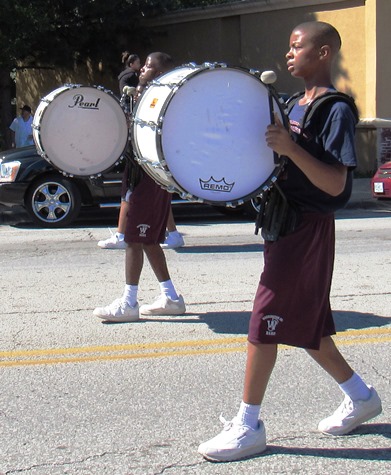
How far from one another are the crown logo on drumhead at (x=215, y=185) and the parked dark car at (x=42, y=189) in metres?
8.17

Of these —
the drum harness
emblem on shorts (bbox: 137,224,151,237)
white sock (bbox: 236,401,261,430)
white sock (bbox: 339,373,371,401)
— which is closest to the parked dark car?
emblem on shorts (bbox: 137,224,151,237)

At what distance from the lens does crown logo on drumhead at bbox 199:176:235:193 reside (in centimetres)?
400

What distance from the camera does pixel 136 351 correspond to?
19.1 ft

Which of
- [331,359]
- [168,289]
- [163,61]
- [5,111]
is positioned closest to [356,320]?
[168,289]

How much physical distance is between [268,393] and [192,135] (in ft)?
5.57

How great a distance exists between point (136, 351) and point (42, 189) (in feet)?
22.3

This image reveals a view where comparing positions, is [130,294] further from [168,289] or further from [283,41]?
[283,41]

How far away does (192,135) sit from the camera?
4.05m

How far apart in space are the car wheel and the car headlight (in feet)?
0.99

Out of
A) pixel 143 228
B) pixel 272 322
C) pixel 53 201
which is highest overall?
pixel 143 228

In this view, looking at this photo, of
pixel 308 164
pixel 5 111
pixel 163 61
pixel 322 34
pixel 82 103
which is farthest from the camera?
pixel 5 111

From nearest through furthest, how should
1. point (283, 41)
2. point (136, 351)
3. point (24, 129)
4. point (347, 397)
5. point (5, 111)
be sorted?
point (347, 397)
point (136, 351)
point (24, 129)
point (283, 41)
point (5, 111)

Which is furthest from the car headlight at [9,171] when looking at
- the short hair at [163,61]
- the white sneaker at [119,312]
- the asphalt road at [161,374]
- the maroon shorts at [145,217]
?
the short hair at [163,61]

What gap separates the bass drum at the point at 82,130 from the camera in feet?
20.7
